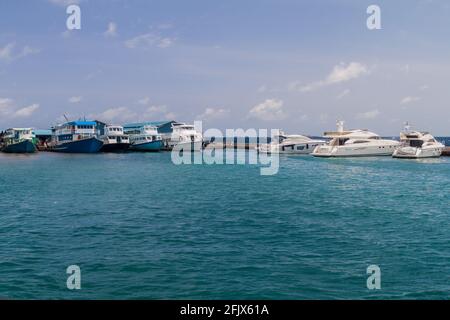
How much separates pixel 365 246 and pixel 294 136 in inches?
3460

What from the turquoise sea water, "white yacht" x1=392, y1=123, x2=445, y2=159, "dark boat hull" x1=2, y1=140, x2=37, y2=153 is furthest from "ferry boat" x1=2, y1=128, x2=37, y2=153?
"white yacht" x1=392, y1=123, x2=445, y2=159

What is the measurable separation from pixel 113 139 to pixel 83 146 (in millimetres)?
9914

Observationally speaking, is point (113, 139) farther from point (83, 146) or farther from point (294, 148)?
point (294, 148)

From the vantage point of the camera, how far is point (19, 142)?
316 ft

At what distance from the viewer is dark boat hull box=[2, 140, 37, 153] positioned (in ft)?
317

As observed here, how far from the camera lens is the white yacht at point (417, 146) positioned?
7543 cm

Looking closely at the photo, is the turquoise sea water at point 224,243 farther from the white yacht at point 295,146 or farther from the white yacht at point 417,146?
the white yacht at point 295,146

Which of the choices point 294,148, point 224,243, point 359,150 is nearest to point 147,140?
point 294,148

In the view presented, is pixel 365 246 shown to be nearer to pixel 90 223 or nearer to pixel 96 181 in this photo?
pixel 90 223

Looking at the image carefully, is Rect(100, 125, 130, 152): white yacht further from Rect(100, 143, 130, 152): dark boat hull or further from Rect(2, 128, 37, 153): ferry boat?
Rect(2, 128, 37, 153): ferry boat

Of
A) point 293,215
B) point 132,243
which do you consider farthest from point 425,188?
point 132,243

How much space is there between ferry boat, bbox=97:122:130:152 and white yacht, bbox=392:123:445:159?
6374 cm

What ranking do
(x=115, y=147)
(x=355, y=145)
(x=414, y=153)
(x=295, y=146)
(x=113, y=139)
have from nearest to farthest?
1. (x=414, y=153)
2. (x=355, y=145)
3. (x=295, y=146)
4. (x=113, y=139)
5. (x=115, y=147)

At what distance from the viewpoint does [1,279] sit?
1394 cm
